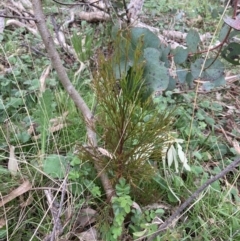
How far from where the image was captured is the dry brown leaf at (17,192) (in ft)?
4.06

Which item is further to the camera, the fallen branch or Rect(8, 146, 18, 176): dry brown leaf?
Rect(8, 146, 18, 176): dry brown leaf

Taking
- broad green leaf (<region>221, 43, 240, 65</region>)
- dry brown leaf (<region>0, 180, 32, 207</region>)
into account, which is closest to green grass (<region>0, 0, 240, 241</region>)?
dry brown leaf (<region>0, 180, 32, 207</region>)

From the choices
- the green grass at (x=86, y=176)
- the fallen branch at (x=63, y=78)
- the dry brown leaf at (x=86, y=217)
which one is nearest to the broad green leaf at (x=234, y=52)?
the green grass at (x=86, y=176)

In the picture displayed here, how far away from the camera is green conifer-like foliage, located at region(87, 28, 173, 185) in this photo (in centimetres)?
109

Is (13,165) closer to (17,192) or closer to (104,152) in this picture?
(17,192)

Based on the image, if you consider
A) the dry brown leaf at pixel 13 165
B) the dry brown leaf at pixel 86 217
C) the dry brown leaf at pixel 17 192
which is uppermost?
the dry brown leaf at pixel 13 165

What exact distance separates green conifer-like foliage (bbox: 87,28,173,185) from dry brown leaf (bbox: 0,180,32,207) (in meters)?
0.26

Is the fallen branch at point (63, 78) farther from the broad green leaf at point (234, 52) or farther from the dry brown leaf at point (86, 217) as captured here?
the broad green leaf at point (234, 52)

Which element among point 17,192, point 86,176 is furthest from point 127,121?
point 17,192

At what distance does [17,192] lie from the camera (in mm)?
1255

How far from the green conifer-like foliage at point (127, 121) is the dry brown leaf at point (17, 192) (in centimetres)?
26

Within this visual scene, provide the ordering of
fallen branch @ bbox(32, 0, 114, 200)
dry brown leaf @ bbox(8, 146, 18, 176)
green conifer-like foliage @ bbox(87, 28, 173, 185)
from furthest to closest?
dry brown leaf @ bbox(8, 146, 18, 176) < fallen branch @ bbox(32, 0, 114, 200) < green conifer-like foliage @ bbox(87, 28, 173, 185)

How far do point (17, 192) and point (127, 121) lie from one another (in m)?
0.43

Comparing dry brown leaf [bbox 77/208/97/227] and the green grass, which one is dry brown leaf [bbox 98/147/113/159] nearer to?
the green grass
